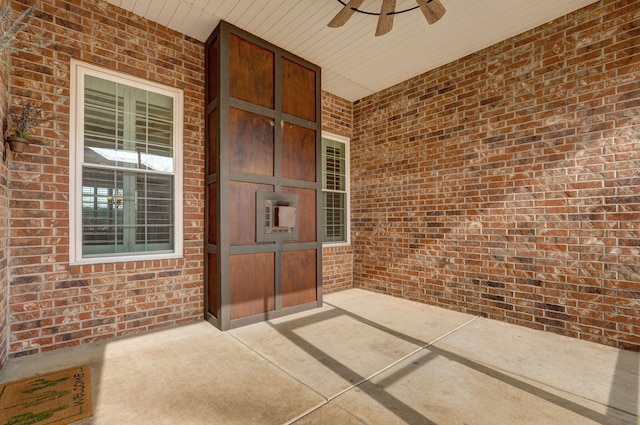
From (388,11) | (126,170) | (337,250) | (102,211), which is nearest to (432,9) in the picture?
(388,11)

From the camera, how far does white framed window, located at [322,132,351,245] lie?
17.5 feet

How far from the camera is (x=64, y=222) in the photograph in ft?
9.43

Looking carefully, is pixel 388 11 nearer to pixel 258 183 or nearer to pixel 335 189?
pixel 258 183

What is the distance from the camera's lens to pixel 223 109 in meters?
3.42

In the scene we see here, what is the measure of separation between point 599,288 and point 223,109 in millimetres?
4497

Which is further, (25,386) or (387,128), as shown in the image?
(387,128)

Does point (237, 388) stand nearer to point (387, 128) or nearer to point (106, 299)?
point (106, 299)

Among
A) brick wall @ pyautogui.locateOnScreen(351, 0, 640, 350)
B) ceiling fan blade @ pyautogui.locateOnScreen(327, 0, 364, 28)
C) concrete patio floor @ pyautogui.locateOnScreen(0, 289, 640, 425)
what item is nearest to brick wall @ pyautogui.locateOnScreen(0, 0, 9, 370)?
concrete patio floor @ pyautogui.locateOnScreen(0, 289, 640, 425)

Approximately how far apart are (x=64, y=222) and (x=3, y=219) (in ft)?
1.46

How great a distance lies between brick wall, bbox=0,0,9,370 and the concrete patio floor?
291 millimetres

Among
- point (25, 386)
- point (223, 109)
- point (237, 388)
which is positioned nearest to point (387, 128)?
point (223, 109)

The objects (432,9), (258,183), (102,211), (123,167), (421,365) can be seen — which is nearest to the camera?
(421,365)

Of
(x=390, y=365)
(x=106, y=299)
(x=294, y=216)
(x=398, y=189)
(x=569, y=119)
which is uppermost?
(x=569, y=119)

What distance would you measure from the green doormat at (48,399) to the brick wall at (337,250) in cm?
345
